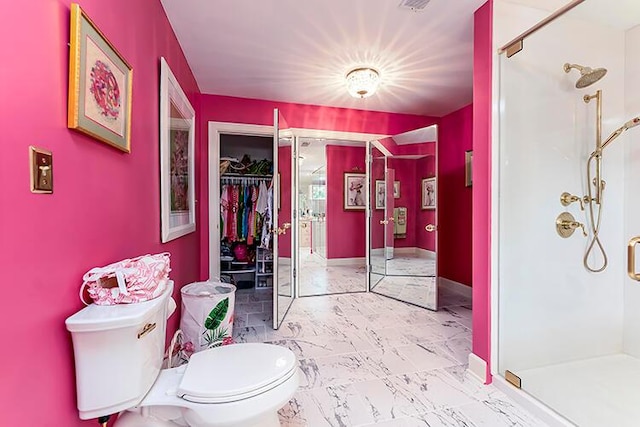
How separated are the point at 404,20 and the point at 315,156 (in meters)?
3.69

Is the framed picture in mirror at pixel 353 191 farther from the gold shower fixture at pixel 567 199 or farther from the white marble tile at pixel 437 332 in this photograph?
the gold shower fixture at pixel 567 199

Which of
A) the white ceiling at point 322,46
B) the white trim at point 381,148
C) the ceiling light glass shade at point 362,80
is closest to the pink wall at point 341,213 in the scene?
the white trim at point 381,148

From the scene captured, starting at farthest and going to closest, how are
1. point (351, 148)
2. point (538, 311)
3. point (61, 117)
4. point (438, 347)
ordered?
point (351, 148)
point (438, 347)
point (538, 311)
point (61, 117)

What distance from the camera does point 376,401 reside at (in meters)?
1.67

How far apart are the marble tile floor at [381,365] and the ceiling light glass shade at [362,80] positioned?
7.17 feet

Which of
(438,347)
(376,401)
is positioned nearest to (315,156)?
(438,347)

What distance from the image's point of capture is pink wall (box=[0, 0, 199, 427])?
27.2 inches

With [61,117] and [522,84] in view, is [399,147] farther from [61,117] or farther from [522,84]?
[61,117]

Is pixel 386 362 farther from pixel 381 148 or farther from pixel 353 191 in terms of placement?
pixel 353 191

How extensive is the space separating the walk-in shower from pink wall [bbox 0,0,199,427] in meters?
2.06

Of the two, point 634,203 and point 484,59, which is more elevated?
point 484,59

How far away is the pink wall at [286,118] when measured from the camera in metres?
3.28

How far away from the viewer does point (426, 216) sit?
363 centimetres

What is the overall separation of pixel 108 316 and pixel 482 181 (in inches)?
80.0
